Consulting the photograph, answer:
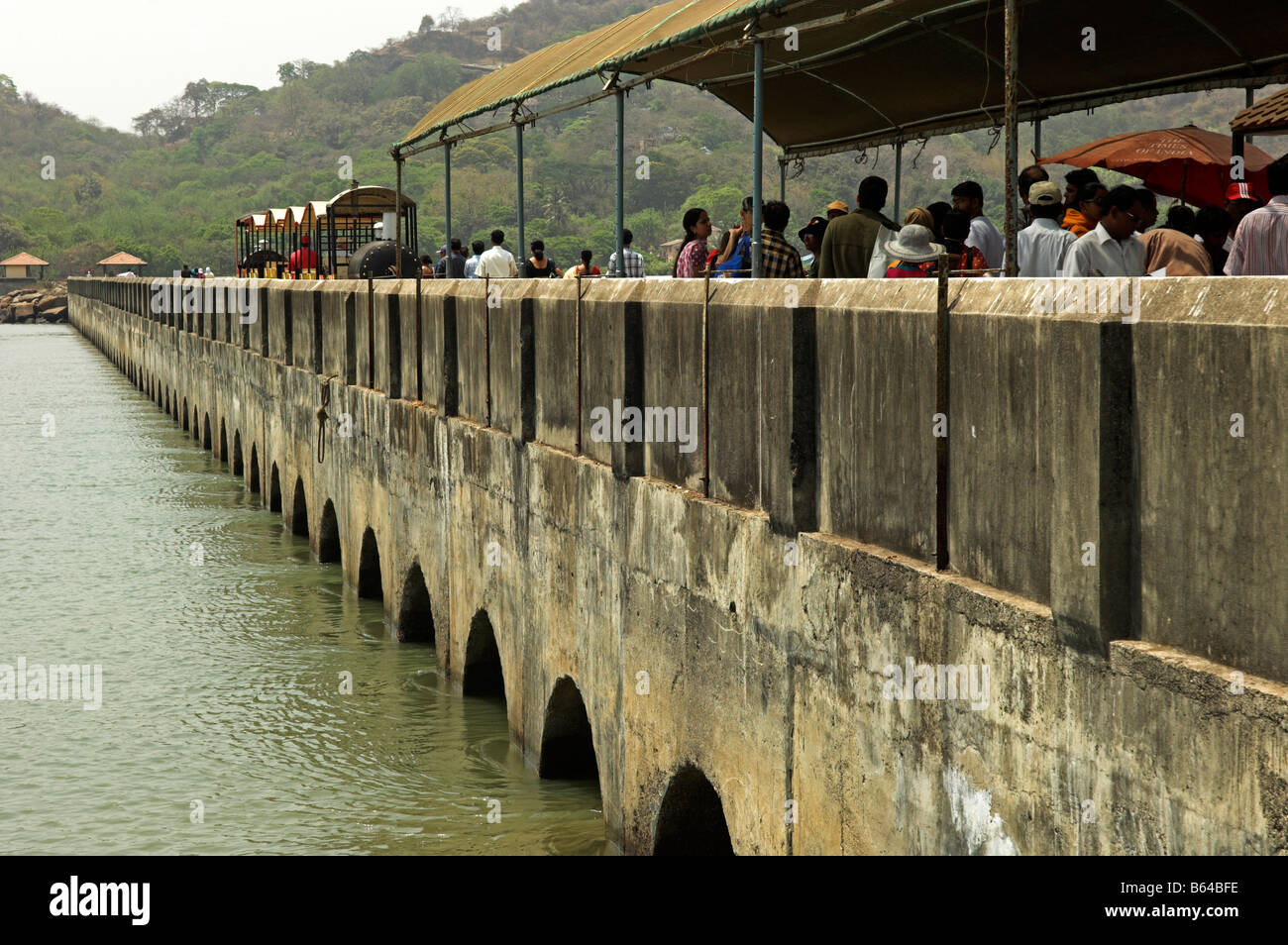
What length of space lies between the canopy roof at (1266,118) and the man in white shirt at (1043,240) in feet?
8.14

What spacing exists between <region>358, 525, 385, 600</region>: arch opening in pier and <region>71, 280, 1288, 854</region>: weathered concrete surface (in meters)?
6.18

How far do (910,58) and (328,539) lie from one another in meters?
11.2

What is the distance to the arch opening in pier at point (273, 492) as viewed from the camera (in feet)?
82.9

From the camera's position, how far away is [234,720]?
541 inches

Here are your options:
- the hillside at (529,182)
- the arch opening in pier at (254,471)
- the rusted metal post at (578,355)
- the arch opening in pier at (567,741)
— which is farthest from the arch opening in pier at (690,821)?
the hillside at (529,182)

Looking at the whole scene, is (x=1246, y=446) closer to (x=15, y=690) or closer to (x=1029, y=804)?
(x=1029, y=804)

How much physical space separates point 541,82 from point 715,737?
25.2ft

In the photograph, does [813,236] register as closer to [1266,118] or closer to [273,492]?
[1266,118]

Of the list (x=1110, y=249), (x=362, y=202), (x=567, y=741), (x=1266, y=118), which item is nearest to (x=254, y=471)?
(x=362, y=202)

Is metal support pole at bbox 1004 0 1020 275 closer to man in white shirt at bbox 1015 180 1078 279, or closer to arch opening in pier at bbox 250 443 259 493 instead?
man in white shirt at bbox 1015 180 1078 279

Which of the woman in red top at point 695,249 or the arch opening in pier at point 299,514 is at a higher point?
the woman in red top at point 695,249

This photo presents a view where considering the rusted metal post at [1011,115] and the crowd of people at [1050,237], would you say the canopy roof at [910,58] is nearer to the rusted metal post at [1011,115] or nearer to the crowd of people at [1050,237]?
the crowd of people at [1050,237]

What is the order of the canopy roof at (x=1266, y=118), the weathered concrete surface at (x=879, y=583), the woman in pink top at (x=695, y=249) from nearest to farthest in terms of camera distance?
the weathered concrete surface at (x=879, y=583) → the canopy roof at (x=1266, y=118) → the woman in pink top at (x=695, y=249)
